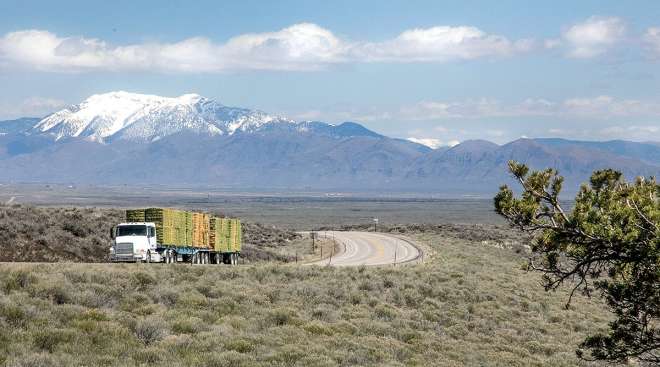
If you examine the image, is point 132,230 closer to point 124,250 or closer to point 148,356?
point 124,250

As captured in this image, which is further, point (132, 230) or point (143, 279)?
point (132, 230)

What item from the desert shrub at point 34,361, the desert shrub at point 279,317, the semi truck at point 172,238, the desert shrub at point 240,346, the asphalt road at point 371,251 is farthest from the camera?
the asphalt road at point 371,251

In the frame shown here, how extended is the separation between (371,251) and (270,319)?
38.2 meters

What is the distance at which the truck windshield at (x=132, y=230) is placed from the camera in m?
36.1

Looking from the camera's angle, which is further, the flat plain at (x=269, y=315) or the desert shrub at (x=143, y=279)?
the desert shrub at (x=143, y=279)

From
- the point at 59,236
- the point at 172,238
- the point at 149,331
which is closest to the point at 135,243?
the point at 172,238

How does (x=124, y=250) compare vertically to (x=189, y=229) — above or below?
below

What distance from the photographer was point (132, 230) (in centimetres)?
3625

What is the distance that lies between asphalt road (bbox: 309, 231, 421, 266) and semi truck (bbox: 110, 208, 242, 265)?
594 cm

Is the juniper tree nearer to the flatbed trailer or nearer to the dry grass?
the dry grass

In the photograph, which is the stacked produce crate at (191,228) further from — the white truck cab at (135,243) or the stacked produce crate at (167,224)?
the white truck cab at (135,243)

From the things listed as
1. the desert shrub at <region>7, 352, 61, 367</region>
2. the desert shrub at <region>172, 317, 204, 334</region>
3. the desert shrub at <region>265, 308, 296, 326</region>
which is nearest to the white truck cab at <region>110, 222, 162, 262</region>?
the desert shrub at <region>265, 308, 296, 326</region>

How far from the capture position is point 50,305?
17.8m

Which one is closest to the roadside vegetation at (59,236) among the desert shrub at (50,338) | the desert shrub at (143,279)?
the desert shrub at (143,279)
